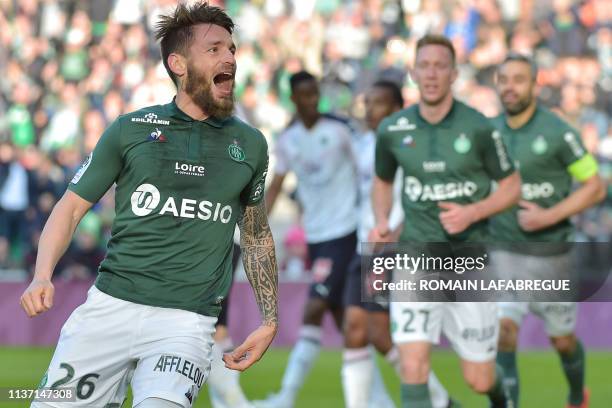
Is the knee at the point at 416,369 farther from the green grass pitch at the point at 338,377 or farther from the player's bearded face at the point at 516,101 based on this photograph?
the green grass pitch at the point at 338,377

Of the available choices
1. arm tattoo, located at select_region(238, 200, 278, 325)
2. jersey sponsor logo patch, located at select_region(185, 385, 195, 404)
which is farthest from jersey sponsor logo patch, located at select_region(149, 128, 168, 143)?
jersey sponsor logo patch, located at select_region(185, 385, 195, 404)

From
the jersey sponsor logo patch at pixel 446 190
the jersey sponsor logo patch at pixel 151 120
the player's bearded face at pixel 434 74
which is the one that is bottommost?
the jersey sponsor logo patch at pixel 151 120

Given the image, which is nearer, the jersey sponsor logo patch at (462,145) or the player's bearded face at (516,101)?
the jersey sponsor logo patch at (462,145)

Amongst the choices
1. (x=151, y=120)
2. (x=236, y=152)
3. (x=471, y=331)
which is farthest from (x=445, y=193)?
(x=151, y=120)

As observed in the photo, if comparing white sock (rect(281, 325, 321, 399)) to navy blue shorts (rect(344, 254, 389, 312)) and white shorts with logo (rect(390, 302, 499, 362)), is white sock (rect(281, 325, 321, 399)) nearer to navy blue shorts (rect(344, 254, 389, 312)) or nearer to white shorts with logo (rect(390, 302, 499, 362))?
navy blue shorts (rect(344, 254, 389, 312))

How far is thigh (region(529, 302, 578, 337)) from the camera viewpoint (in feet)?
34.4

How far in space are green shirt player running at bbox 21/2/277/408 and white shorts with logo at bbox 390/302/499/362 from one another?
2478 mm

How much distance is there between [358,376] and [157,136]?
183 inches

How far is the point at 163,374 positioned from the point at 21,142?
56.8 feet

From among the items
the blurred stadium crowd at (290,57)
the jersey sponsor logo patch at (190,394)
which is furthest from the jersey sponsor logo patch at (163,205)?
the blurred stadium crowd at (290,57)

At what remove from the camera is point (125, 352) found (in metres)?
5.86

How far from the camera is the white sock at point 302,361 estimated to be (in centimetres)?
1140

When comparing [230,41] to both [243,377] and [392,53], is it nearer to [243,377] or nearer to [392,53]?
[243,377]

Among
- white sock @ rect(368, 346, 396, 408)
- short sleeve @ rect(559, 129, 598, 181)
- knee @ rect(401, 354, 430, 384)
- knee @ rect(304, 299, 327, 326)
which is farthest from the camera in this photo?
knee @ rect(304, 299, 327, 326)
